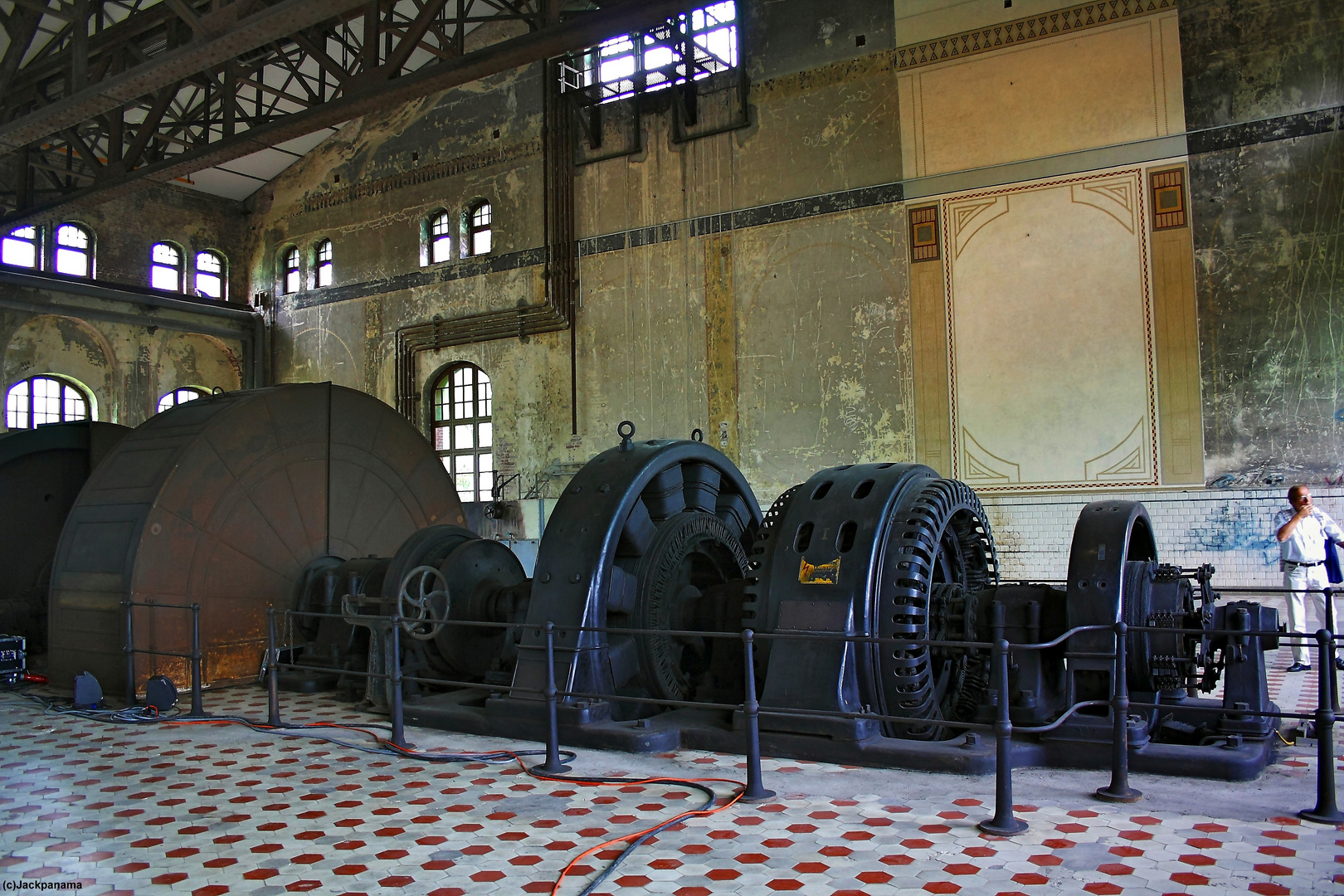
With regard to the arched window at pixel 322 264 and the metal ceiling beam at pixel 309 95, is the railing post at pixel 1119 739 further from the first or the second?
the arched window at pixel 322 264

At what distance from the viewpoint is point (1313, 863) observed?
136 inches

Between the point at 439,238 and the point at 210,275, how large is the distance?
5.43m

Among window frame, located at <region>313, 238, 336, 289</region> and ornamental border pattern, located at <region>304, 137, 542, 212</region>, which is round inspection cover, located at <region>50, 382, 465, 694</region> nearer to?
ornamental border pattern, located at <region>304, 137, 542, 212</region>

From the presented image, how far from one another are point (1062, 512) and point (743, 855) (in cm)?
885

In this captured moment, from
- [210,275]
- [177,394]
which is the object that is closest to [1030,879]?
[177,394]

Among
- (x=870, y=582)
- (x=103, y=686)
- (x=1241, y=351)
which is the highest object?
(x=1241, y=351)

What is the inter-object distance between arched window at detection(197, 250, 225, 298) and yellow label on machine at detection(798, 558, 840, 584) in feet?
56.5

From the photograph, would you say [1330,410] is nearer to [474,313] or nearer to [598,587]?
[598,587]

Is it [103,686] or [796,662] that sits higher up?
[796,662]

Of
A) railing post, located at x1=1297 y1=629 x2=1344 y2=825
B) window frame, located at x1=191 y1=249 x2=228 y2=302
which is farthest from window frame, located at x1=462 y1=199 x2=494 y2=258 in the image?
railing post, located at x1=1297 y1=629 x2=1344 y2=825

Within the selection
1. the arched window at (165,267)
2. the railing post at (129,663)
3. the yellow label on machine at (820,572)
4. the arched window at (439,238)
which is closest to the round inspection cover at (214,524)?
the railing post at (129,663)

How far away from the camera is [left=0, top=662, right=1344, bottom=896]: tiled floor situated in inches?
138

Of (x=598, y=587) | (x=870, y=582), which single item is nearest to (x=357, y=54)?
(x=598, y=587)

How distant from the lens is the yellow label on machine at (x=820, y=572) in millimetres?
5297
